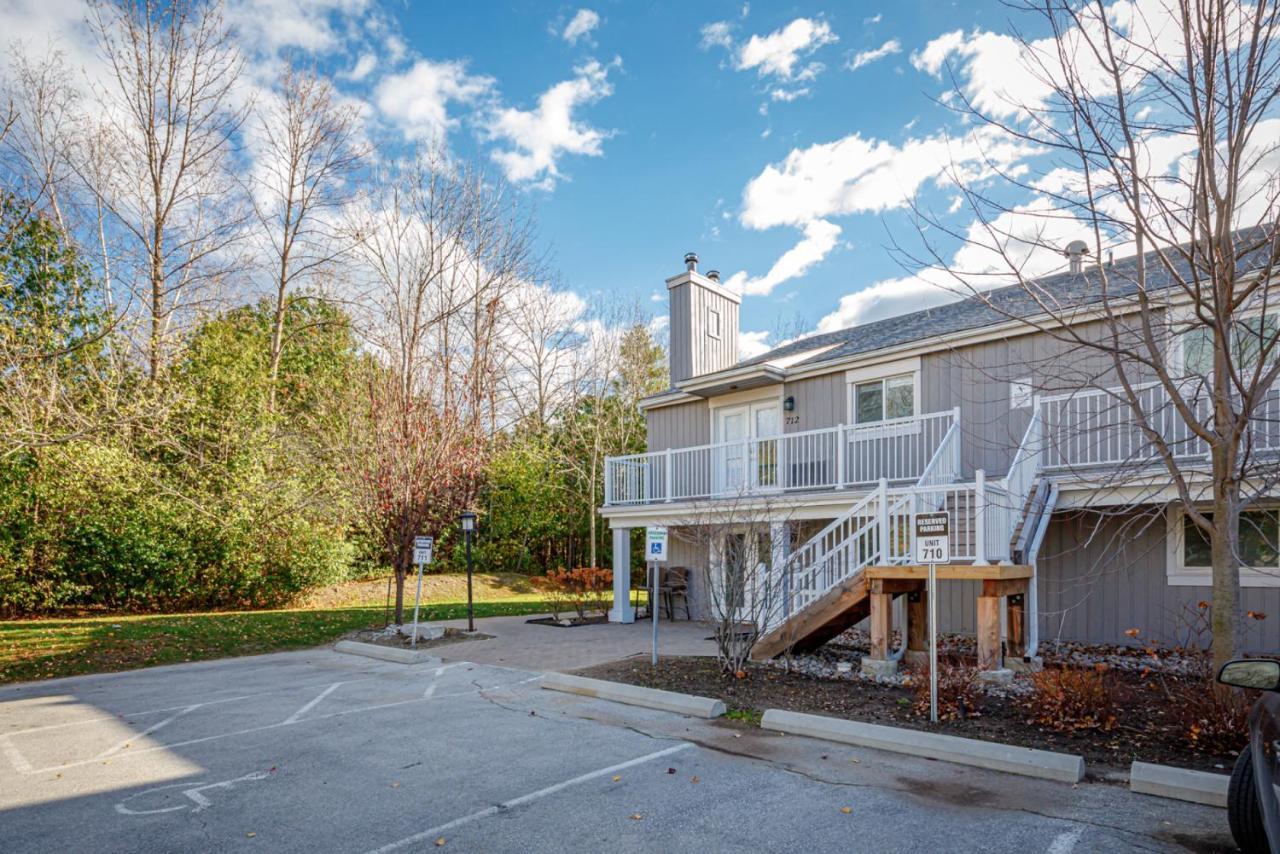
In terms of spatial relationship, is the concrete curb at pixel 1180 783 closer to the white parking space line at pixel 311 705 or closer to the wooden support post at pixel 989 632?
the wooden support post at pixel 989 632

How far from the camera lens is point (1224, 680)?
3211 millimetres

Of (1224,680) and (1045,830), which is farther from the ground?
(1224,680)

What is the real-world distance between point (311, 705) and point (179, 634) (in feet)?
20.8

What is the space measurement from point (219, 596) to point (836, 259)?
1734cm

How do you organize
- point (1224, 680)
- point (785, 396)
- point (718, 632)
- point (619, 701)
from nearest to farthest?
point (1224, 680), point (619, 701), point (718, 632), point (785, 396)

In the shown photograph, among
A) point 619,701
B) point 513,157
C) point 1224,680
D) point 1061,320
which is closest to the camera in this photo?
point 1224,680

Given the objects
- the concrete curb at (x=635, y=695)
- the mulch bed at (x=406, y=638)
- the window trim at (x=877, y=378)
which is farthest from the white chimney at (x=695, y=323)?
the concrete curb at (x=635, y=695)

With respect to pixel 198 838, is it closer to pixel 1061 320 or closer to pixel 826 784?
pixel 826 784

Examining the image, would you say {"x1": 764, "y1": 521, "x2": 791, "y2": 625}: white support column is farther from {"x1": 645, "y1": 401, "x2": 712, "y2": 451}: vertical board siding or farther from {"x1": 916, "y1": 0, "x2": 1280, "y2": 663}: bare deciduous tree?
{"x1": 645, "y1": 401, "x2": 712, "y2": 451}: vertical board siding

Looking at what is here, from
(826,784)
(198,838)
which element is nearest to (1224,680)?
(826,784)

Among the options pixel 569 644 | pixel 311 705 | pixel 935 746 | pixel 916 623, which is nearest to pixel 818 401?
pixel 916 623

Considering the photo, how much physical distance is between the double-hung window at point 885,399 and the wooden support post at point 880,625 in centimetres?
453

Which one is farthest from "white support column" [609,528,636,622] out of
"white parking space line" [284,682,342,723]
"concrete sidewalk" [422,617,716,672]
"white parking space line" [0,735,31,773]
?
"white parking space line" [0,735,31,773]

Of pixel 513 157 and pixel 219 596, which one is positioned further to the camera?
pixel 513 157
